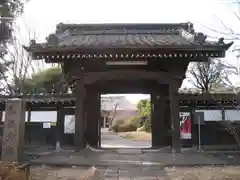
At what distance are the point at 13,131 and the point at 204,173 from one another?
4.97 meters

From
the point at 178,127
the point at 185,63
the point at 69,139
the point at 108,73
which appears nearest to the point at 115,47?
the point at 108,73

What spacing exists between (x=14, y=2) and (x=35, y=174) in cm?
960

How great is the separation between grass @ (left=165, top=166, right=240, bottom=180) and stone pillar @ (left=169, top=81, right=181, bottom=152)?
2394mm

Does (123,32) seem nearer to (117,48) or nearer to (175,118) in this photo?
(117,48)

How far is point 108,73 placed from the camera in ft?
35.5

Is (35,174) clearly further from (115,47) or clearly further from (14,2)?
(14,2)

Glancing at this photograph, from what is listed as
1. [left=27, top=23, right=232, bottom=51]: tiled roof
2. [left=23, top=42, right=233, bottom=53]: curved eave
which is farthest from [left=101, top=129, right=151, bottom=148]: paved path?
[left=23, top=42, right=233, bottom=53]: curved eave

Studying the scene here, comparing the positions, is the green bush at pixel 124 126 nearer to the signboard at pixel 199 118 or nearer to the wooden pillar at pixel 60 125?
the wooden pillar at pixel 60 125

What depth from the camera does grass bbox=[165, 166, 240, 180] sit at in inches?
253

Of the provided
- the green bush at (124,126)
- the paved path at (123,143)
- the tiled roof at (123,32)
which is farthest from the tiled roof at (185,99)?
Answer: the green bush at (124,126)

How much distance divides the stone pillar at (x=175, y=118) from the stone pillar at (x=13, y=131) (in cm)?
559

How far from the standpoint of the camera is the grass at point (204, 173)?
6422 millimetres

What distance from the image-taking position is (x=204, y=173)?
273 inches

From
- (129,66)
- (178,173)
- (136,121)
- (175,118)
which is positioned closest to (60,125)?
(129,66)
